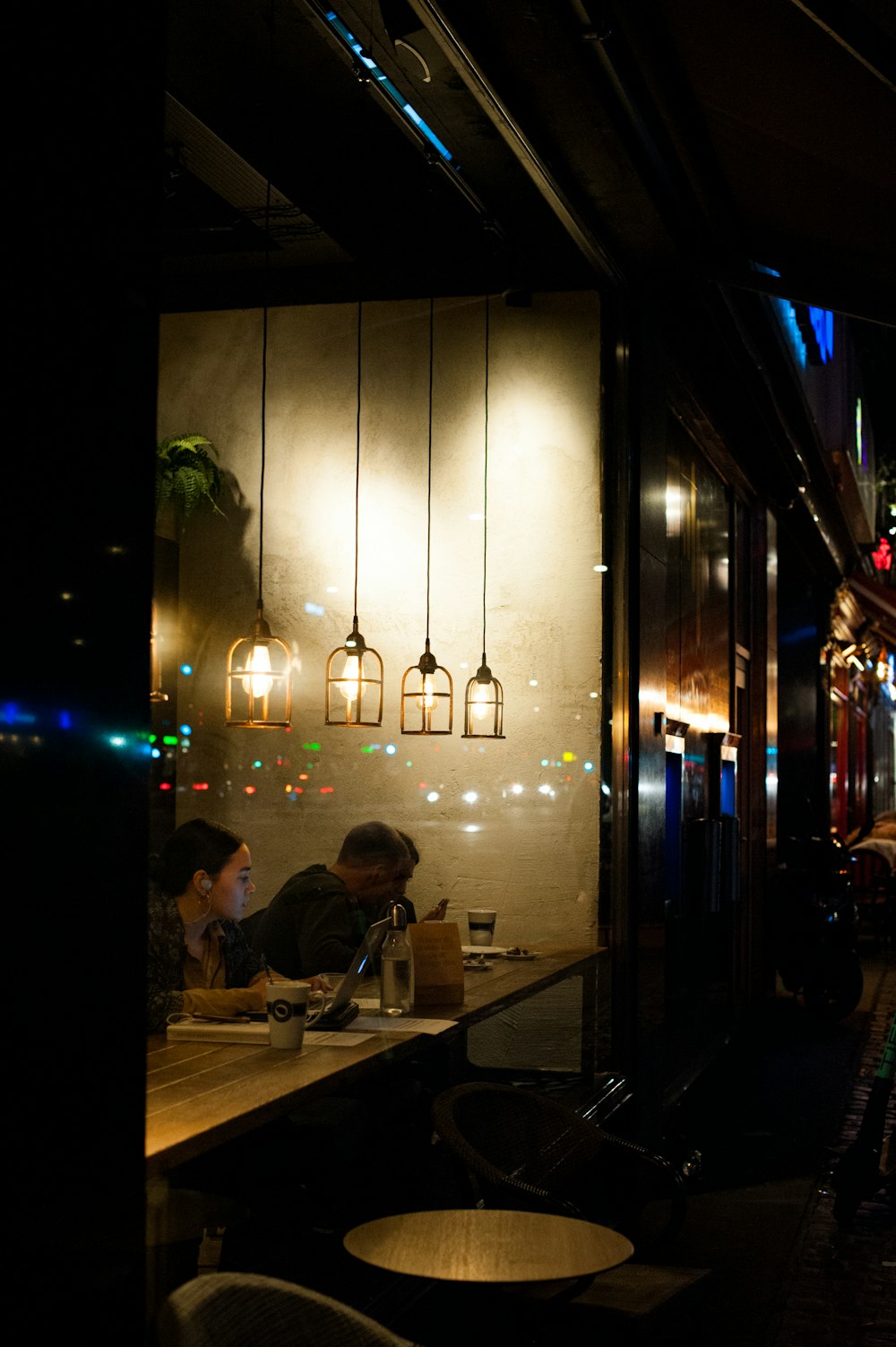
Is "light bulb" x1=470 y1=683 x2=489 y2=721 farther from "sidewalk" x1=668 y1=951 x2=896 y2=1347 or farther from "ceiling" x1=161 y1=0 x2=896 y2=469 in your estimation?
"sidewalk" x1=668 y1=951 x2=896 y2=1347

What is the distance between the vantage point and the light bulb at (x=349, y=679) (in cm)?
547

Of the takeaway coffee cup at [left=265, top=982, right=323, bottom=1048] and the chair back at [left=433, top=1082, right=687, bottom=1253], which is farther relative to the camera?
the takeaway coffee cup at [left=265, top=982, right=323, bottom=1048]

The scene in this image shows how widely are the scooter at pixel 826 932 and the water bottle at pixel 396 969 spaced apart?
21.1 feet

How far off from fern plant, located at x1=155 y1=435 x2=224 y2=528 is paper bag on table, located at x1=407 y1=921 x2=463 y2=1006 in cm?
151

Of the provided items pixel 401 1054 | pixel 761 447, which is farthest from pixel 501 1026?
pixel 761 447

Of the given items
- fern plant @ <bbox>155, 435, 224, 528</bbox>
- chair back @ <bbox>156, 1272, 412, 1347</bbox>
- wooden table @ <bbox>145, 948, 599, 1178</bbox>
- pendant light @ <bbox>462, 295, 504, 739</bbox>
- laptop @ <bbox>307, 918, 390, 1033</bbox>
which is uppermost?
fern plant @ <bbox>155, 435, 224, 528</bbox>

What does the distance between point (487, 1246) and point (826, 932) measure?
25.5ft

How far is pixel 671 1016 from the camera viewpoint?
740cm

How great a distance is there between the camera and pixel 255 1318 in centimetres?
222

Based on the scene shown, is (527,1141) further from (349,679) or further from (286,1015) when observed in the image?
(349,679)

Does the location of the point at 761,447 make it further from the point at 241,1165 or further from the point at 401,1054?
the point at 241,1165

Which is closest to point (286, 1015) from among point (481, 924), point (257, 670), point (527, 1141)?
point (527, 1141)

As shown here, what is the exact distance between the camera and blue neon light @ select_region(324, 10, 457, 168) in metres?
4.18

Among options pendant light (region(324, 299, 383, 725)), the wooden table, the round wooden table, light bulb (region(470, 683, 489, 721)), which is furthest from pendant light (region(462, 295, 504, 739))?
the round wooden table
